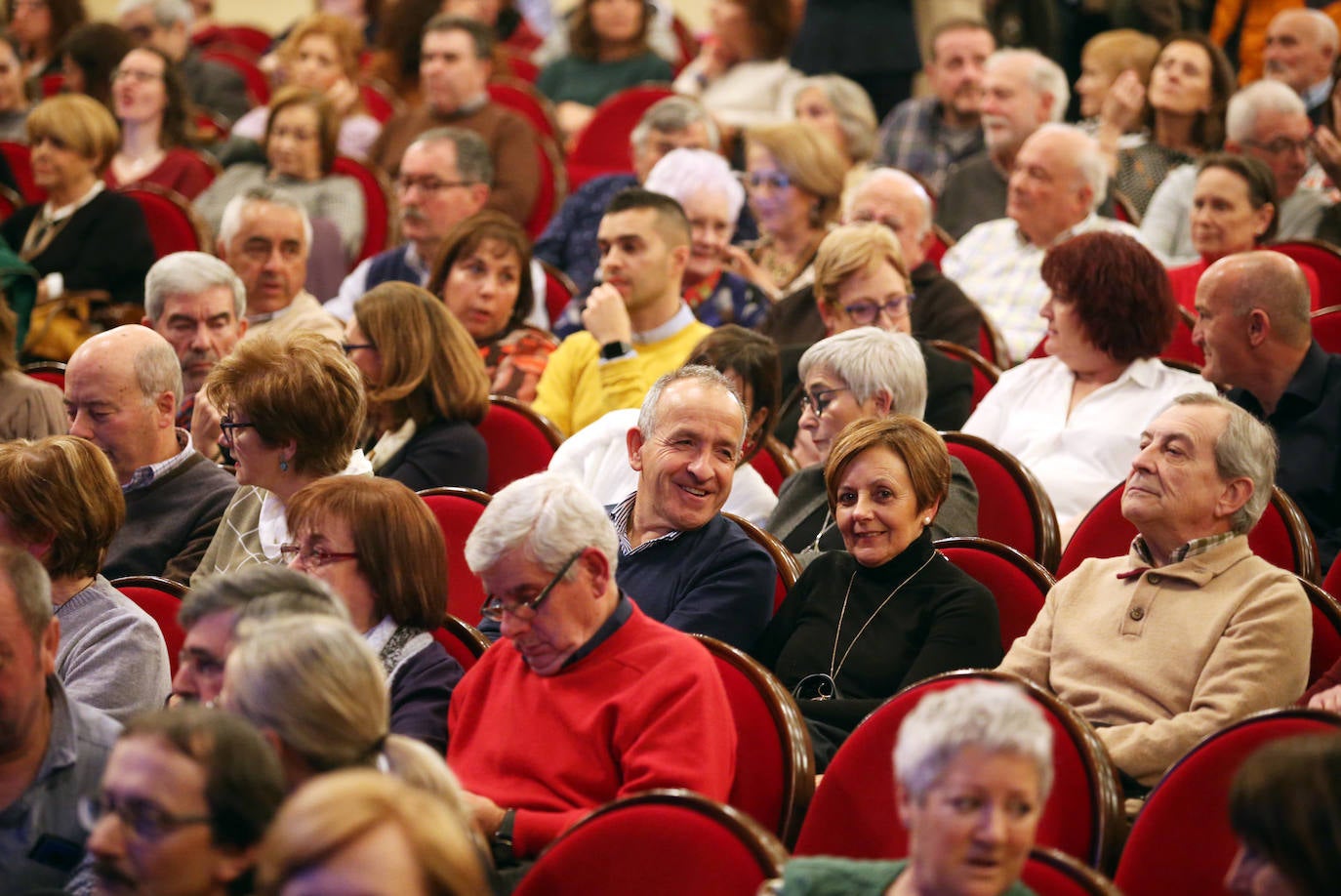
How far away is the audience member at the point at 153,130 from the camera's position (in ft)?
21.4

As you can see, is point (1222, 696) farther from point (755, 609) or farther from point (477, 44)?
point (477, 44)

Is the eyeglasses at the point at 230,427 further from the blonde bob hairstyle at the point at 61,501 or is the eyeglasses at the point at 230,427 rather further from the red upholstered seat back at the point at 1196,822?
the red upholstered seat back at the point at 1196,822

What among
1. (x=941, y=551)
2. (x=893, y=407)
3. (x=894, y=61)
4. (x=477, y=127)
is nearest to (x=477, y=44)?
(x=477, y=127)

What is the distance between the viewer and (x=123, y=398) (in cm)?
→ 345

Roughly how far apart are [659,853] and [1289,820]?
0.75 m

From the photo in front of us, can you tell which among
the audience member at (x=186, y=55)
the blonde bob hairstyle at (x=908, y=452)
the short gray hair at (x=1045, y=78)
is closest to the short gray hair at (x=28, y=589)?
the blonde bob hairstyle at (x=908, y=452)

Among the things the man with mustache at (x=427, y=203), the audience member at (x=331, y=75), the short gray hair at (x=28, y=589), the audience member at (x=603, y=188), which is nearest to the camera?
the short gray hair at (x=28, y=589)

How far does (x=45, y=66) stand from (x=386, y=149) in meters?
2.26

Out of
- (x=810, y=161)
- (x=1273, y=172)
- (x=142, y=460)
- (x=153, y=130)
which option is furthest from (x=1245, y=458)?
(x=153, y=130)

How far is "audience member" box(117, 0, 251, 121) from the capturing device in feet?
26.2

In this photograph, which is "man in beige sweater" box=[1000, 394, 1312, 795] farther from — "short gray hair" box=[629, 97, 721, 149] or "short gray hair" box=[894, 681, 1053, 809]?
"short gray hair" box=[629, 97, 721, 149]

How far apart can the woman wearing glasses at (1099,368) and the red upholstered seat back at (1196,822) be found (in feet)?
5.42

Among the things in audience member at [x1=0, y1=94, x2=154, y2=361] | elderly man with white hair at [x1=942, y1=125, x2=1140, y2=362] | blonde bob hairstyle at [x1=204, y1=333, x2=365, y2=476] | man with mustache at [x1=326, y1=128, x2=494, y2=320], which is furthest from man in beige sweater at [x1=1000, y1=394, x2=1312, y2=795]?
audience member at [x1=0, y1=94, x2=154, y2=361]

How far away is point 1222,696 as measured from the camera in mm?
2521
